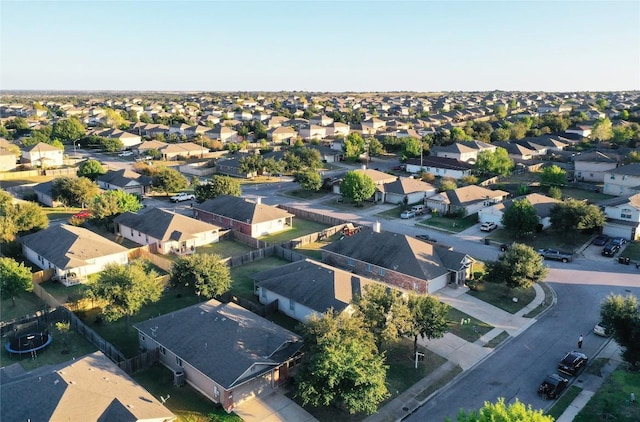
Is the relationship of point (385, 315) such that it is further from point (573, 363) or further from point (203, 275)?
point (203, 275)

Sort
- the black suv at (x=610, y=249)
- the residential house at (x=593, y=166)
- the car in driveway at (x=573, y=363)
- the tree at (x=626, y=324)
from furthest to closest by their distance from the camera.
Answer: the residential house at (x=593, y=166) → the black suv at (x=610, y=249) → the car in driveway at (x=573, y=363) → the tree at (x=626, y=324)

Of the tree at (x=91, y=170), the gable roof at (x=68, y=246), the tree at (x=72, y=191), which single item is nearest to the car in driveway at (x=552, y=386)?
the gable roof at (x=68, y=246)

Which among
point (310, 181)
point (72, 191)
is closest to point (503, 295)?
point (310, 181)

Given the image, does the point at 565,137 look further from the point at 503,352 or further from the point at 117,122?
the point at 117,122

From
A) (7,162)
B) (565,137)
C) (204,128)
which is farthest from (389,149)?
(7,162)

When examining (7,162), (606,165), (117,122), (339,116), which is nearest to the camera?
(606,165)

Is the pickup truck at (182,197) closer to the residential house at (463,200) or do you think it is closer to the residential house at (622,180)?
the residential house at (463,200)

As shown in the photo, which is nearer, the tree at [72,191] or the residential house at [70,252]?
the residential house at [70,252]
